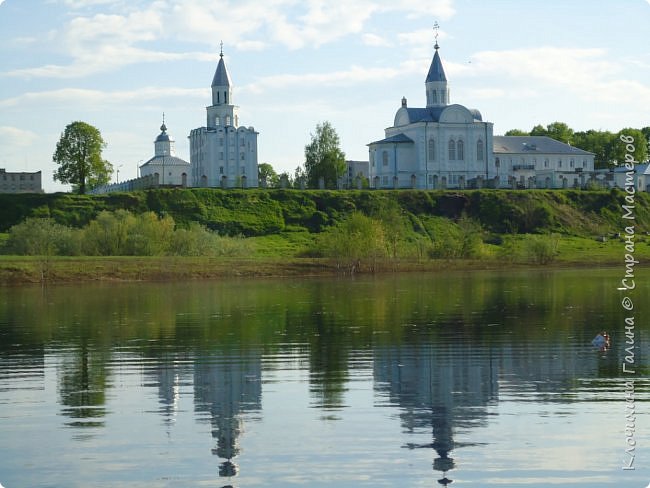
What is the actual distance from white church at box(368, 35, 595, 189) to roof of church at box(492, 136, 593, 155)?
0.62 ft

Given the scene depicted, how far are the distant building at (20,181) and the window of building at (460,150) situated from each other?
182ft

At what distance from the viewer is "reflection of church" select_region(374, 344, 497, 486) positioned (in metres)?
19.6

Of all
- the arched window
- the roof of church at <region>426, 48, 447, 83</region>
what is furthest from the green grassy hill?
the roof of church at <region>426, 48, 447, 83</region>

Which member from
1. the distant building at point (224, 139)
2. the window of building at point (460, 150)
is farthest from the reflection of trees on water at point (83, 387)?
the distant building at point (224, 139)

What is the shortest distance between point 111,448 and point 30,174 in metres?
139

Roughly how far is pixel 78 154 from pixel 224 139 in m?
23.9

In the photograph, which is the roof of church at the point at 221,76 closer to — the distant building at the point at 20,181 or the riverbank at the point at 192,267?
the distant building at the point at 20,181

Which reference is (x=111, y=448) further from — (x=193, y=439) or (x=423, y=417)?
(x=423, y=417)

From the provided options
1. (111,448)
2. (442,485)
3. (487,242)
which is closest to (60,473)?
(111,448)

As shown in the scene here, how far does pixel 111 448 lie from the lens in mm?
18703

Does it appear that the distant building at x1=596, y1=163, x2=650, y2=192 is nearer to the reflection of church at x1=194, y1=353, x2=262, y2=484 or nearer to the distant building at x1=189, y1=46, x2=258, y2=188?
the distant building at x1=189, y1=46, x2=258, y2=188

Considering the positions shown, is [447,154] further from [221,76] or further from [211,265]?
[211,265]

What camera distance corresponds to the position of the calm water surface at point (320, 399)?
17.4 m

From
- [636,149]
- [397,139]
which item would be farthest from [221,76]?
[636,149]
